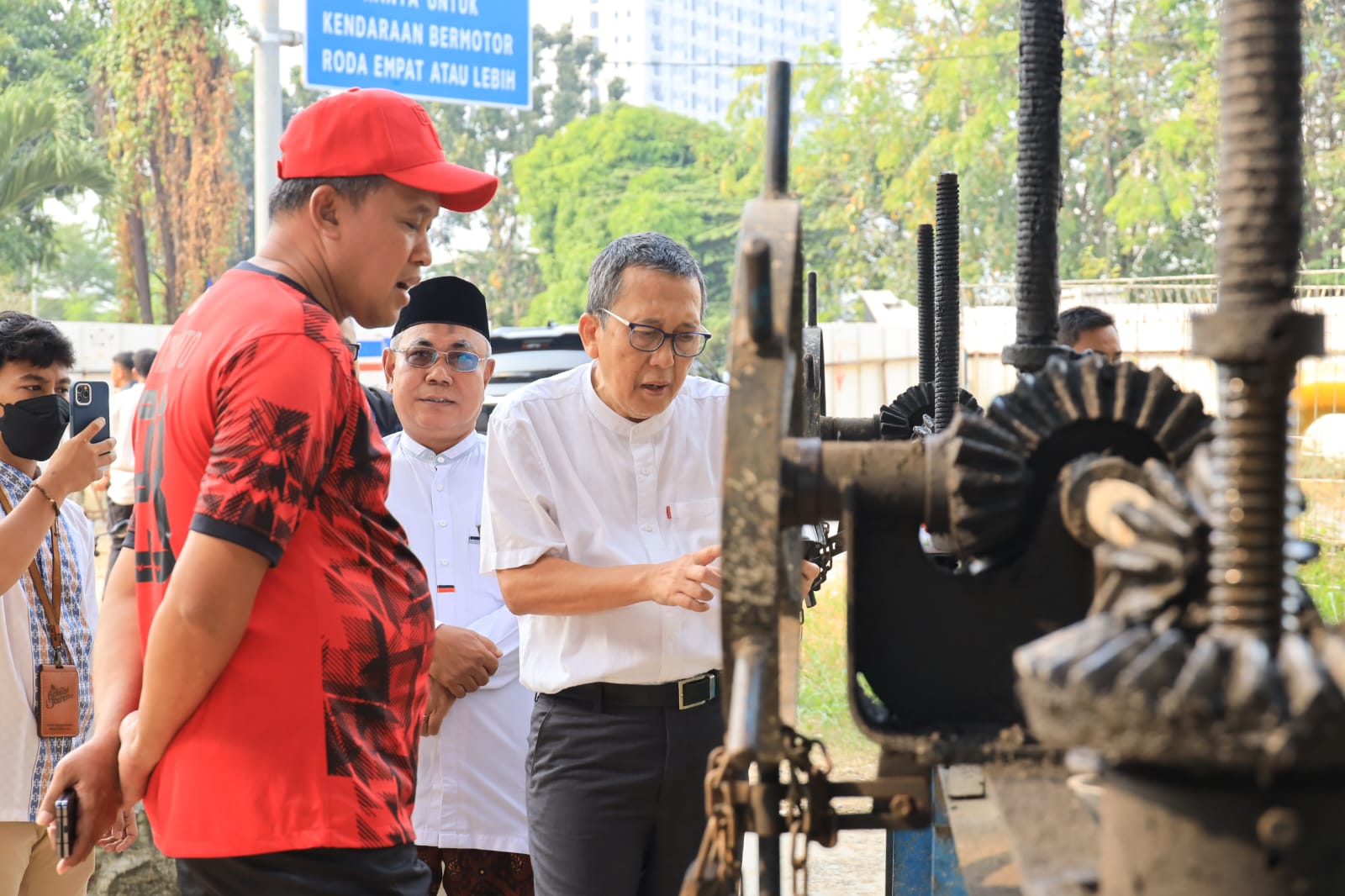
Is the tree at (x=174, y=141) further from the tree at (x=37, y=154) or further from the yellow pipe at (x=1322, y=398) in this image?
the yellow pipe at (x=1322, y=398)

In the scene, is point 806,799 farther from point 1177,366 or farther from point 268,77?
point 1177,366

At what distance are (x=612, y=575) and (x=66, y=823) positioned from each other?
0.98 meters

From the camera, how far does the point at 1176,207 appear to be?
18578 mm

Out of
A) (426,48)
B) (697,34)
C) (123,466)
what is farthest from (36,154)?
(697,34)

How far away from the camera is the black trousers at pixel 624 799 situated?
2.58 metres

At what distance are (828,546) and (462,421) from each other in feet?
3.20

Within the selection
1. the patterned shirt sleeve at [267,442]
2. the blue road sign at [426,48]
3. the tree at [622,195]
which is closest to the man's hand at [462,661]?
the patterned shirt sleeve at [267,442]

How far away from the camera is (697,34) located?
256 ft

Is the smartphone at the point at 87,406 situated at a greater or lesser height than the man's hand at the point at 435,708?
greater

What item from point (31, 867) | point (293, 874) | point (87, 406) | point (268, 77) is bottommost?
point (31, 867)

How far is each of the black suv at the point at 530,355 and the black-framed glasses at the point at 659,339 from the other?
210 inches

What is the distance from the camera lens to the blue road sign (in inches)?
363

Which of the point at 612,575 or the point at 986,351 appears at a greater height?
the point at 986,351

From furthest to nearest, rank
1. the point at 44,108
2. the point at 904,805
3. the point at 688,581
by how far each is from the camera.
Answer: the point at 44,108 < the point at 688,581 < the point at 904,805
